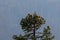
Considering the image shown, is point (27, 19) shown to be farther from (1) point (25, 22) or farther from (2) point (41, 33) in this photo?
(2) point (41, 33)

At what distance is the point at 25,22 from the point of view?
2495 cm

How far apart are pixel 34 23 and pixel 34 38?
1.62 meters

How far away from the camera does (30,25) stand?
80.7 feet

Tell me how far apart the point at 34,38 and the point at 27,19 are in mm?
2204

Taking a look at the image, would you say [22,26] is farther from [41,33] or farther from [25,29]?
[41,33]

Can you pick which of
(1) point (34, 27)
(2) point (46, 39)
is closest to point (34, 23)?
(1) point (34, 27)

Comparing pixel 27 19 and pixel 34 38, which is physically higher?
pixel 27 19

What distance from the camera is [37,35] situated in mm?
24203

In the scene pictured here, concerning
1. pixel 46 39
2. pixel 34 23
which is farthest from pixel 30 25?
pixel 46 39

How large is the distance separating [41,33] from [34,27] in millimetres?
1024

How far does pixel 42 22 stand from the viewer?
2497 cm

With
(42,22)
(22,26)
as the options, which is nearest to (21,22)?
(22,26)

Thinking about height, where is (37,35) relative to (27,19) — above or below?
below

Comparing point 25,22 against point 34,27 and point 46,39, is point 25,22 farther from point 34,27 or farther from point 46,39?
point 46,39
